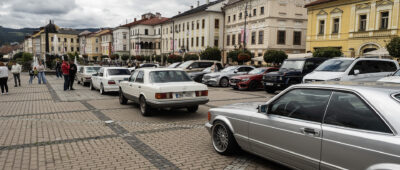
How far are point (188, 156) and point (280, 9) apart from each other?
39.1 metres

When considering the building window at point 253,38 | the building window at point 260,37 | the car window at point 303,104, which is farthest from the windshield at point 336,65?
the building window at point 253,38

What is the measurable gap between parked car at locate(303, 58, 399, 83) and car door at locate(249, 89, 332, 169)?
8658 mm

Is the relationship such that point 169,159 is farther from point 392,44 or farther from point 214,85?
point 392,44

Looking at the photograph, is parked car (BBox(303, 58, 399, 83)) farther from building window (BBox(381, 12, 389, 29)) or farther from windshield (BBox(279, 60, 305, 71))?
building window (BBox(381, 12, 389, 29))

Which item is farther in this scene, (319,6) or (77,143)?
(319,6)

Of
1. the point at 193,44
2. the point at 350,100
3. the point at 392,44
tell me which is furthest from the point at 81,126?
the point at 193,44

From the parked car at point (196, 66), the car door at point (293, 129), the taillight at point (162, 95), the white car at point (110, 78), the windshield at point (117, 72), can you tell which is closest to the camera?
the car door at point (293, 129)

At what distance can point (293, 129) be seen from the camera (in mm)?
3842

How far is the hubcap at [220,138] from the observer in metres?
5.23

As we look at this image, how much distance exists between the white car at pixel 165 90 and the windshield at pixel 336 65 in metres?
6.60

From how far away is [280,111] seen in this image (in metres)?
4.23

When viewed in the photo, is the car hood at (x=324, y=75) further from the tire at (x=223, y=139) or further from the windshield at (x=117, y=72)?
the windshield at (x=117, y=72)

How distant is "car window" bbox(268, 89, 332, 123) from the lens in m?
3.68

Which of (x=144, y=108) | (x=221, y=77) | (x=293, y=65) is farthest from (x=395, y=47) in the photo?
(x=144, y=108)
